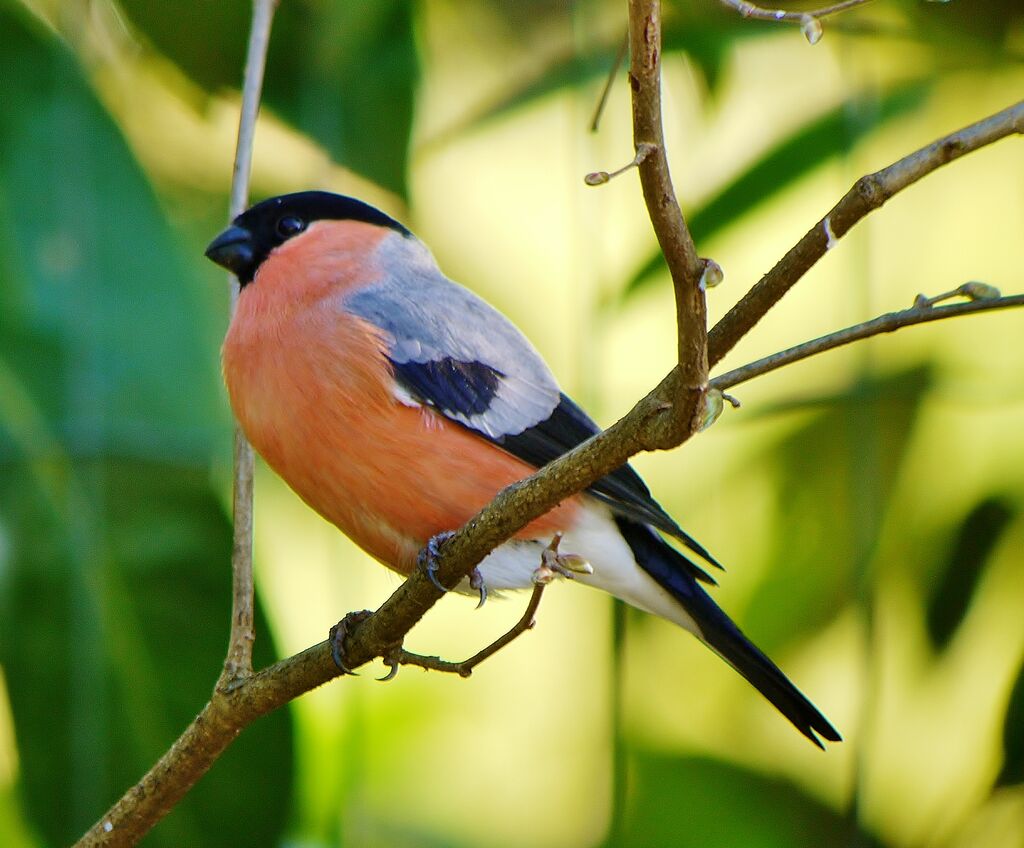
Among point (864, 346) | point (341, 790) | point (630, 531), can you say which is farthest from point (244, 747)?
point (864, 346)

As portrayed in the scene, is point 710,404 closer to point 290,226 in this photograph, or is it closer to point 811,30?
point 811,30

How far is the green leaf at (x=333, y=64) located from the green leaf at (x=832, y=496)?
93cm

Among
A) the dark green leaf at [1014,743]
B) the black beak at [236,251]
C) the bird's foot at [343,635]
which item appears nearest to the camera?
the bird's foot at [343,635]

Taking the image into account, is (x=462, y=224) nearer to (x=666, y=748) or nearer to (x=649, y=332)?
(x=649, y=332)

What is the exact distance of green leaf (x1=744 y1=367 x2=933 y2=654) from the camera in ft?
8.04

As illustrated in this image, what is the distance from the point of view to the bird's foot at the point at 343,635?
133cm

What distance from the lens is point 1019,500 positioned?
7.82 feet

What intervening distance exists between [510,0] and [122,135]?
79 cm

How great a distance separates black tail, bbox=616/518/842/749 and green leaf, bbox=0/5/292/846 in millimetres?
948

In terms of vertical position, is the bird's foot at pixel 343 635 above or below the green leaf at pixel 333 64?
below

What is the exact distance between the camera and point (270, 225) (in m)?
1.76

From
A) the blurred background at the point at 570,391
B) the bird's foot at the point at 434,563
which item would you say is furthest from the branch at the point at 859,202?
the blurred background at the point at 570,391

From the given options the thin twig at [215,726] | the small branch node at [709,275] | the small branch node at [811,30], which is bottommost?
the thin twig at [215,726]

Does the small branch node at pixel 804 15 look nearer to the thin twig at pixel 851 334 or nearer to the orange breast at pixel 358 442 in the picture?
the thin twig at pixel 851 334
